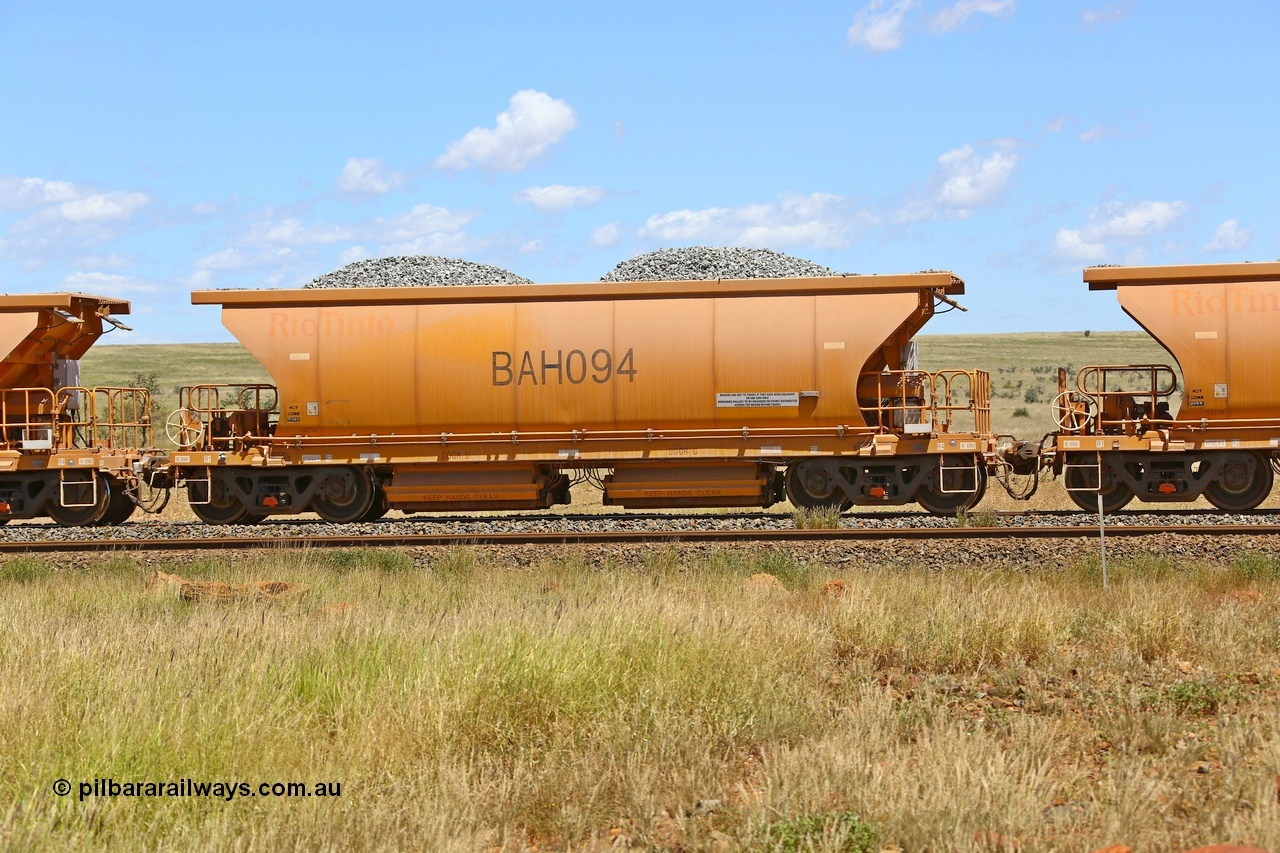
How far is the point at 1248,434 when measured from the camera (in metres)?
15.7

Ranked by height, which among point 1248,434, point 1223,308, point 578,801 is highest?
point 1223,308

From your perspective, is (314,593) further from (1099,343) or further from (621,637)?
(1099,343)

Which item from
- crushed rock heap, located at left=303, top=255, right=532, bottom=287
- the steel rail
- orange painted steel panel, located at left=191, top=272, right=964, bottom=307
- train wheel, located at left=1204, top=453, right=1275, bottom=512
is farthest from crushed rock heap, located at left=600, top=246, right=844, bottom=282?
the steel rail

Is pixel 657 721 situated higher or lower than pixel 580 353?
lower

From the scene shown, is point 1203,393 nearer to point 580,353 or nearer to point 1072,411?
point 1072,411

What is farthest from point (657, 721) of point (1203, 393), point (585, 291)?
point (1203, 393)

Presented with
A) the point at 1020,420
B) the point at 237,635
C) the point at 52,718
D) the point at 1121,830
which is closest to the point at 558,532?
the point at 237,635

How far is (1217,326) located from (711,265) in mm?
13330

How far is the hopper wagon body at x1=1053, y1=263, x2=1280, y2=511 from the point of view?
15.7 meters

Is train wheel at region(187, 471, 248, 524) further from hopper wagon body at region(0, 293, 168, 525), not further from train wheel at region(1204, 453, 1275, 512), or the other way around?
train wheel at region(1204, 453, 1275, 512)

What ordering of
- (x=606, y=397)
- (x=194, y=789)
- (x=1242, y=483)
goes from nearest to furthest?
(x=194, y=789) → (x=1242, y=483) → (x=606, y=397)

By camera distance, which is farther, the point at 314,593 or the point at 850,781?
the point at 314,593

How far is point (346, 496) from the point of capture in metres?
17.0

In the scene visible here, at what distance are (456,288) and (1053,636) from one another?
35.0 ft
